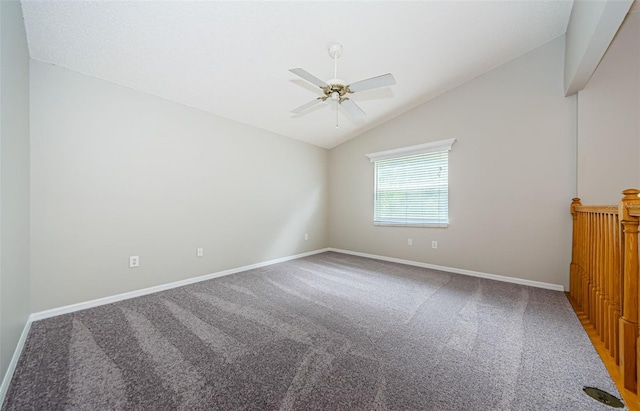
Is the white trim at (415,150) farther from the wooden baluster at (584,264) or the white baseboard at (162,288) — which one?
the white baseboard at (162,288)

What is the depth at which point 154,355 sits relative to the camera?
1.57 meters

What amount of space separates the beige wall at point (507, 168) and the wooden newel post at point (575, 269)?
0.32 ft

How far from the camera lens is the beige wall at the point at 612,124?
2.38m

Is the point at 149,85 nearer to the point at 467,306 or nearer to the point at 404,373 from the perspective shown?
the point at 404,373

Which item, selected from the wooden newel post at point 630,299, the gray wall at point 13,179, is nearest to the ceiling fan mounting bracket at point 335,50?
the gray wall at point 13,179

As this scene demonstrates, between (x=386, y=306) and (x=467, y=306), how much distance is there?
2.71 feet

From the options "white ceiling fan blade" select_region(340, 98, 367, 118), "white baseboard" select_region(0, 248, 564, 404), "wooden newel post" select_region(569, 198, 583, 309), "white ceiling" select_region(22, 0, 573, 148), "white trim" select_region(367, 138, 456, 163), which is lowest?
"white baseboard" select_region(0, 248, 564, 404)

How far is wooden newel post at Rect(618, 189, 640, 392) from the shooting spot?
50.4 inches

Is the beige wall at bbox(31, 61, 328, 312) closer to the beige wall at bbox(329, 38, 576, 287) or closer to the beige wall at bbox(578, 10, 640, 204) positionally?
the beige wall at bbox(329, 38, 576, 287)

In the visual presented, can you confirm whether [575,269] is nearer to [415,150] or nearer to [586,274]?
[586,274]

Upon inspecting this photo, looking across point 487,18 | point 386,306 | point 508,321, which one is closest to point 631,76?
point 487,18

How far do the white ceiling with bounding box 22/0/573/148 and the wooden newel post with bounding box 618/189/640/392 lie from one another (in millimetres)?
2127

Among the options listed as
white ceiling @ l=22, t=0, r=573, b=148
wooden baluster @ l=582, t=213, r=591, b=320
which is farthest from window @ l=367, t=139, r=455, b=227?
wooden baluster @ l=582, t=213, r=591, b=320

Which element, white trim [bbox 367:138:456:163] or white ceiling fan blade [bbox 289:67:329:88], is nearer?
white ceiling fan blade [bbox 289:67:329:88]
